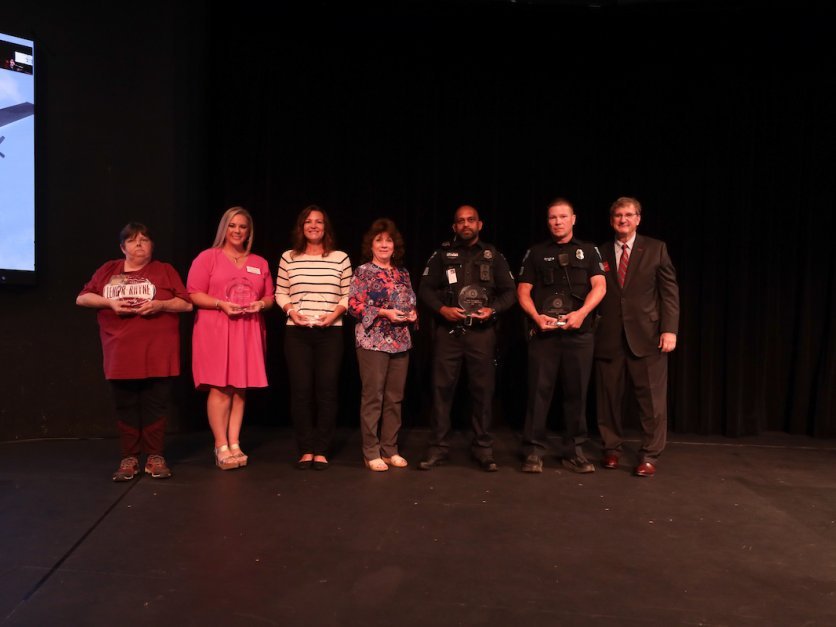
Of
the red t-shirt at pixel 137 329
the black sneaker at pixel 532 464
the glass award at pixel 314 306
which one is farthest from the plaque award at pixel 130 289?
the black sneaker at pixel 532 464

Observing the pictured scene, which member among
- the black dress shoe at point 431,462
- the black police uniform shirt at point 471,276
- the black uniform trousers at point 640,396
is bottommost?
the black dress shoe at point 431,462

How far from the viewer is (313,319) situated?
341 cm

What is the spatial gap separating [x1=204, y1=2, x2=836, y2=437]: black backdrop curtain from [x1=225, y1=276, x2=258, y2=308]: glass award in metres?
1.19

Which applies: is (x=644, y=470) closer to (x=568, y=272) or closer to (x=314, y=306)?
(x=568, y=272)

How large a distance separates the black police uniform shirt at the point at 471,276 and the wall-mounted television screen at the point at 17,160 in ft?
8.88

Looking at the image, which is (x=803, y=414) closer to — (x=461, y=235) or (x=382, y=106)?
(x=461, y=235)

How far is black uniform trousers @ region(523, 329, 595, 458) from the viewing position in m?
3.52

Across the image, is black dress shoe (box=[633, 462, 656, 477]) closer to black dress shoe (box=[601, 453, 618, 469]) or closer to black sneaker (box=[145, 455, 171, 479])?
black dress shoe (box=[601, 453, 618, 469])

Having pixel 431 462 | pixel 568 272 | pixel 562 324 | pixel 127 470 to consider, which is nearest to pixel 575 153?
pixel 568 272

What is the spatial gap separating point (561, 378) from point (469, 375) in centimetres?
55

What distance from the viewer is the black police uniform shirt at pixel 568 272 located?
11.5 feet

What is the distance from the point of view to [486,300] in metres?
3.54

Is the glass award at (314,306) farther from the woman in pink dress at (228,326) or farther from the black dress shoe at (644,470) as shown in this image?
the black dress shoe at (644,470)

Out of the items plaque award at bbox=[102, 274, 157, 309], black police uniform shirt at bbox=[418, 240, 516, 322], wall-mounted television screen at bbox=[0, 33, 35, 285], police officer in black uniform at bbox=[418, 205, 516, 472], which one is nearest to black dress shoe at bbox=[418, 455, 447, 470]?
police officer in black uniform at bbox=[418, 205, 516, 472]
